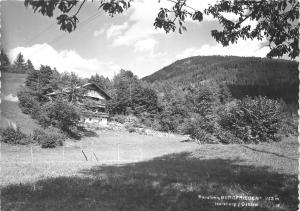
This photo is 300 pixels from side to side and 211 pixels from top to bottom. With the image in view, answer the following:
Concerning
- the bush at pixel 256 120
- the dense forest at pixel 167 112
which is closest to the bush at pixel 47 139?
the dense forest at pixel 167 112

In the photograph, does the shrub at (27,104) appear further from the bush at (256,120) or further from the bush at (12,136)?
the bush at (256,120)

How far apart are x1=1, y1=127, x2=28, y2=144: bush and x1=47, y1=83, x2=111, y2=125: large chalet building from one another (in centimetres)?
1339

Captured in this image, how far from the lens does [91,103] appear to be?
58.3m

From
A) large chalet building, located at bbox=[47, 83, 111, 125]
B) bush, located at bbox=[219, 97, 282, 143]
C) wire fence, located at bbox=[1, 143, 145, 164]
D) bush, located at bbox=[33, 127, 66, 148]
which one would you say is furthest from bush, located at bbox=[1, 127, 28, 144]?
bush, located at bbox=[219, 97, 282, 143]

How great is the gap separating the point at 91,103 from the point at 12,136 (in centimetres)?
2180

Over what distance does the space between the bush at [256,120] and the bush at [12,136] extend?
86.7ft

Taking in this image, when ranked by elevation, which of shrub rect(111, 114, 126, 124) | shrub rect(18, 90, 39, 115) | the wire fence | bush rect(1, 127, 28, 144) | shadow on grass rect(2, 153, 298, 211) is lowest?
the wire fence

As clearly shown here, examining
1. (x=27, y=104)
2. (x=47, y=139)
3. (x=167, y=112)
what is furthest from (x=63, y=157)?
(x=167, y=112)

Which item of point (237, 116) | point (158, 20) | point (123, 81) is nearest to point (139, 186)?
point (158, 20)

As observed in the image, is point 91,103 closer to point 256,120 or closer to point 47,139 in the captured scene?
point 47,139

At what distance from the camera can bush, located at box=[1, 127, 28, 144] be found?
Result: 37.3m

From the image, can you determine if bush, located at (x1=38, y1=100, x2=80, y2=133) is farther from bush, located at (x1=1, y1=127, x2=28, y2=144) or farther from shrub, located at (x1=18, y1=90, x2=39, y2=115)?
bush, located at (x1=1, y1=127, x2=28, y2=144)

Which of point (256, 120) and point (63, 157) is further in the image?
point (256, 120)

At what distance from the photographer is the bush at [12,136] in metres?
37.3
